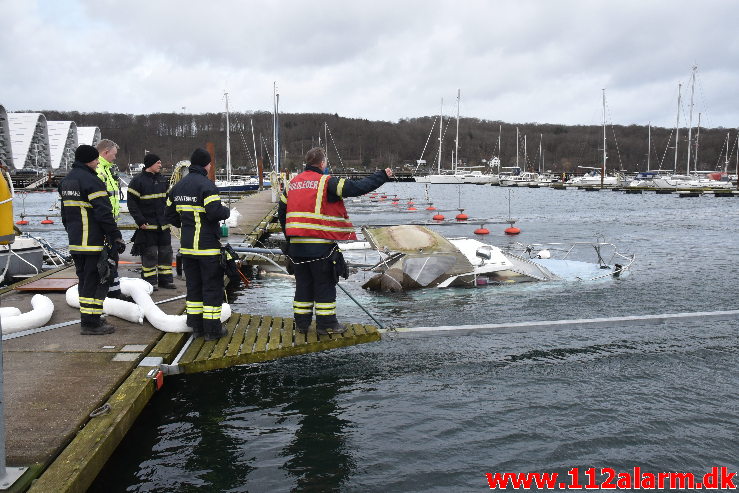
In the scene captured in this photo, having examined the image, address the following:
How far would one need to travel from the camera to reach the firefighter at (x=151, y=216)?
31.7ft

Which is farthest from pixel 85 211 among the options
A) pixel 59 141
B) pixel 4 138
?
pixel 59 141

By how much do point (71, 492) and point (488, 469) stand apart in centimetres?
347

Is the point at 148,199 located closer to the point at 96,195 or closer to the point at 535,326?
the point at 96,195

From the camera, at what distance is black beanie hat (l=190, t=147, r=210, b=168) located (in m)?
6.88

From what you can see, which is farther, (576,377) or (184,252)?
(576,377)

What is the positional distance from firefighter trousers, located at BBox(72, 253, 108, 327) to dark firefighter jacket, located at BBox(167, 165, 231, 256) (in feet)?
3.65

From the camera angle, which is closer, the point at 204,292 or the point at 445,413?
the point at 445,413

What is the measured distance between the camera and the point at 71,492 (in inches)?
154

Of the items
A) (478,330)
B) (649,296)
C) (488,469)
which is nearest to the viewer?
(488,469)

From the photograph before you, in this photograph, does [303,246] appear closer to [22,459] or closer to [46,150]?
[22,459]

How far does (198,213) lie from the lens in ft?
22.4

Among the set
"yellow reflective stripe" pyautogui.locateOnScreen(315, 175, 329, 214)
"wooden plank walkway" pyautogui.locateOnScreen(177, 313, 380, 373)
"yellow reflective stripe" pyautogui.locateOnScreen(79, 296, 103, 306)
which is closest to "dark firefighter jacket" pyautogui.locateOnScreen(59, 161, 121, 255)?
"yellow reflective stripe" pyautogui.locateOnScreen(79, 296, 103, 306)

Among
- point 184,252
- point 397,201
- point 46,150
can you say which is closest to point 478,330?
point 184,252

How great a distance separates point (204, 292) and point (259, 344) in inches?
35.8
